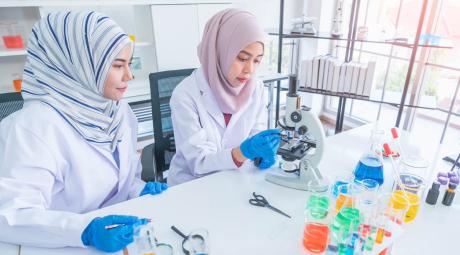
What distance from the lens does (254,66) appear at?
1.33 m

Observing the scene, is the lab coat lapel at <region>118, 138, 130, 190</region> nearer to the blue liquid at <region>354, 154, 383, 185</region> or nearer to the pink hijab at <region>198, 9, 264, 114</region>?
the pink hijab at <region>198, 9, 264, 114</region>

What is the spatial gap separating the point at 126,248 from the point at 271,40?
9.26 feet

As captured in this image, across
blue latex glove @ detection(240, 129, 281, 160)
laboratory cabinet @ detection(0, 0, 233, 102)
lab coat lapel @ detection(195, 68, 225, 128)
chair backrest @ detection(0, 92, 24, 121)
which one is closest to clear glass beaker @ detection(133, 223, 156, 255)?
blue latex glove @ detection(240, 129, 281, 160)

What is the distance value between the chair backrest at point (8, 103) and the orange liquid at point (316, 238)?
127 centimetres

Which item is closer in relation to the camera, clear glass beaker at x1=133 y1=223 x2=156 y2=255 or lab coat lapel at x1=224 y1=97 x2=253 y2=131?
clear glass beaker at x1=133 y1=223 x2=156 y2=255

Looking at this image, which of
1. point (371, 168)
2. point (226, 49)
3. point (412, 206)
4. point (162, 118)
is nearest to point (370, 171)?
point (371, 168)

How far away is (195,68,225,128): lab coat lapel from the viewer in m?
1.37

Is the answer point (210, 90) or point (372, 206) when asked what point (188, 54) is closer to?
point (210, 90)

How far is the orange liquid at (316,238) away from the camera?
0.81 meters

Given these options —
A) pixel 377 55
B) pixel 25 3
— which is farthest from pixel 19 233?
pixel 377 55

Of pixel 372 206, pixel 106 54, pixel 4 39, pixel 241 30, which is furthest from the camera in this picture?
pixel 4 39

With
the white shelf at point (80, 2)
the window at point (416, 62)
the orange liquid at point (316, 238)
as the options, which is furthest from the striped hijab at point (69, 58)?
the window at point (416, 62)

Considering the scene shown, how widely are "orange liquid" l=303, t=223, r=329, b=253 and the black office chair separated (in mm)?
905

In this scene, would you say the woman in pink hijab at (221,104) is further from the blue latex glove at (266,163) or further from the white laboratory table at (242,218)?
the white laboratory table at (242,218)
